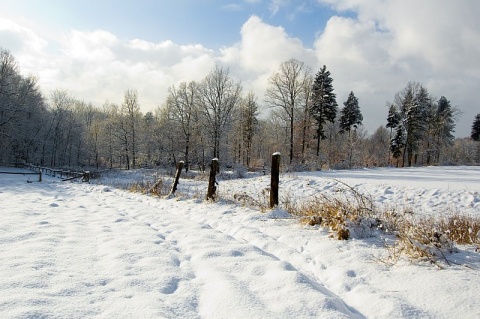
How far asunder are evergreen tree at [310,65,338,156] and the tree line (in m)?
0.13

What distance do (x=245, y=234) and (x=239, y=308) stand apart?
303cm

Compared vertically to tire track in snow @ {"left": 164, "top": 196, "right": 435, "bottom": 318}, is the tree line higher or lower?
higher

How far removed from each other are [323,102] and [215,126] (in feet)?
48.5

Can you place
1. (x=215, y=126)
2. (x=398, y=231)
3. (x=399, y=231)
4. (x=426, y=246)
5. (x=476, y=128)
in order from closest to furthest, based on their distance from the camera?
(x=426, y=246)
(x=399, y=231)
(x=398, y=231)
(x=215, y=126)
(x=476, y=128)

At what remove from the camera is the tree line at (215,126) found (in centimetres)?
3628

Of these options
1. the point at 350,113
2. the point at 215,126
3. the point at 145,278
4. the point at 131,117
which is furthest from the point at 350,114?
the point at 145,278

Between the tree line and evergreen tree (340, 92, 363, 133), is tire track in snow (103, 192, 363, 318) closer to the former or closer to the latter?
the tree line

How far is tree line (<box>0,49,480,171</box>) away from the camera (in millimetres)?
36281

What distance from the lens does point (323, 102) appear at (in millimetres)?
39406

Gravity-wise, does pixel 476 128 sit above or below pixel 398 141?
above

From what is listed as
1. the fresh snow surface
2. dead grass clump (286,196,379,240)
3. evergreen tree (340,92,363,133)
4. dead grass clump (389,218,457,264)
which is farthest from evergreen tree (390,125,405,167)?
dead grass clump (389,218,457,264)

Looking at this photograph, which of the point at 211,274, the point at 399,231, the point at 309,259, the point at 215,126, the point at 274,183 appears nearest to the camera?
the point at 211,274

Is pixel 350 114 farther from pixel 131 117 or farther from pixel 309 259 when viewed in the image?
pixel 309 259

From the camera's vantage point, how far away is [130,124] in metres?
48.9
